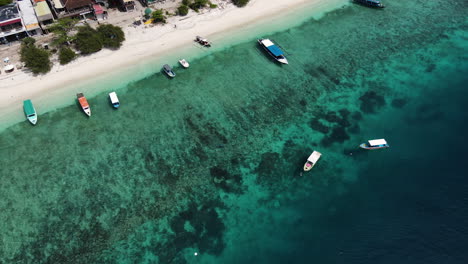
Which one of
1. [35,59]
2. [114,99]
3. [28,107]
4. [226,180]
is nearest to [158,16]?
[114,99]

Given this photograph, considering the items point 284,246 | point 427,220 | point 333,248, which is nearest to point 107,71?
point 284,246

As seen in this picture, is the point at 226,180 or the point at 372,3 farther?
the point at 372,3

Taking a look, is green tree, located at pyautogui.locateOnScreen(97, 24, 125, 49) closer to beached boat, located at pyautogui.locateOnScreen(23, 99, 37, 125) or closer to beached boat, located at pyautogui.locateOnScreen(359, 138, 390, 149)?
beached boat, located at pyautogui.locateOnScreen(23, 99, 37, 125)

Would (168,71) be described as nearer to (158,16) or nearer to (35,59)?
(158,16)

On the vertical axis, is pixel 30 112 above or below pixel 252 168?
above

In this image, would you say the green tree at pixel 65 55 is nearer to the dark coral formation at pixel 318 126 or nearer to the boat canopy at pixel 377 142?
the dark coral formation at pixel 318 126

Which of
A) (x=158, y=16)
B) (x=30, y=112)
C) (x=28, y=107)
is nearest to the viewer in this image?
(x=30, y=112)
